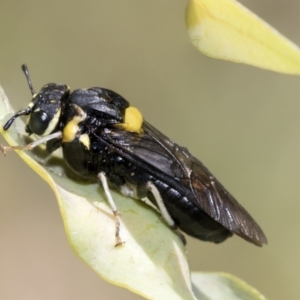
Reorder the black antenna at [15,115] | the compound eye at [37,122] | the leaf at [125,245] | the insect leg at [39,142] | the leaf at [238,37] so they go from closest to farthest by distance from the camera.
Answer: the leaf at [238,37] → the leaf at [125,245] → the black antenna at [15,115] → the insect leg at [39,142] → the compound eye at [37,122]

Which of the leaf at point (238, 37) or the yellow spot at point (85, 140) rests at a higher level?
the leaf at point (238, 37)

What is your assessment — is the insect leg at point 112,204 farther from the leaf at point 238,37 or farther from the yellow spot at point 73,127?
the leaf at point 238,37

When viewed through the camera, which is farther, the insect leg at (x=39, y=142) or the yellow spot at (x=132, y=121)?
the yellow spot at (x=132, y=121)

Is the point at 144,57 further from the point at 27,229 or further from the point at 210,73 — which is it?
the point at 27,229

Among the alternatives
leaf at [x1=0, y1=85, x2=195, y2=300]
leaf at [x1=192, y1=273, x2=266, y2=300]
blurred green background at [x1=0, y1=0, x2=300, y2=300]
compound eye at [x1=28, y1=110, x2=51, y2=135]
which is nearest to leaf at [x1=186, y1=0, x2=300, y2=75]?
leaf at [x1=0, y1=85, x2=195, y2=300]

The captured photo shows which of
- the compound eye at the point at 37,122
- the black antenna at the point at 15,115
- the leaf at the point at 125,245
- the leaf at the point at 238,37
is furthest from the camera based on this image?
the compound eye at the point at 37,122

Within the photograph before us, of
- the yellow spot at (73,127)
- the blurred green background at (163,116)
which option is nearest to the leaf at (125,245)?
the yellow spot at (73,127)

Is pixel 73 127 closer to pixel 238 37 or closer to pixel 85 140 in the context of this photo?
pixel 85 140

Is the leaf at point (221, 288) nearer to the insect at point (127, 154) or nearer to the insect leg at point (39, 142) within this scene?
the insect at point (127, 154)
